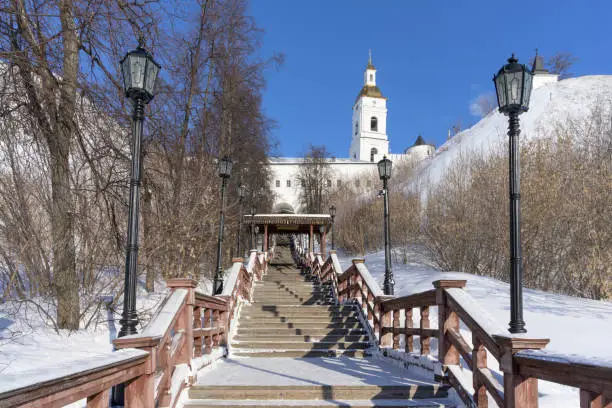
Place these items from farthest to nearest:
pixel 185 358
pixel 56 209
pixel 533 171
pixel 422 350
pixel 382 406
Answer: pixel 533 171
pixel 56 209
pixel 422 350
pixel 185 358
pixel 382 406

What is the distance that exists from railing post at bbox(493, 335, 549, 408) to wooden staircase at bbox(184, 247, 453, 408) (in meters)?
1.73

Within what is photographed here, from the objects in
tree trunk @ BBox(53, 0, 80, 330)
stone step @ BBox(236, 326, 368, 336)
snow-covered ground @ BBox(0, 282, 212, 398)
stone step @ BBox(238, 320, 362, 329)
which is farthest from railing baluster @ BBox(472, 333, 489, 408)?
tree trunk @ BBox(53, 0, 80, 330)

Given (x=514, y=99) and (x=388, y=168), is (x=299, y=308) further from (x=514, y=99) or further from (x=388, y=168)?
(x=514, y=99)

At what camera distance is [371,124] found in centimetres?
9575

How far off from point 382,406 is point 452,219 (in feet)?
53.5

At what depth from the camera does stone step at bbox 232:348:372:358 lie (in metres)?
9.26

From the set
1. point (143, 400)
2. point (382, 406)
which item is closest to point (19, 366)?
point (143, 400)

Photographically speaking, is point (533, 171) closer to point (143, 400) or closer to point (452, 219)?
point (452, 219)

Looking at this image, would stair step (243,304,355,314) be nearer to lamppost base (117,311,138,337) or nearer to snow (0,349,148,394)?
lamppost base (117,311,138,337)

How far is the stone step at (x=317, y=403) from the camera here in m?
5.60

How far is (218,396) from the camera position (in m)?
5.97

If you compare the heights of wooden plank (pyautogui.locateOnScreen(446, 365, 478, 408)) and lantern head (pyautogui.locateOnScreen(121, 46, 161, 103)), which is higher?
lantern head (pyautogui.locateOnScreen(121, 46, 161, 103))

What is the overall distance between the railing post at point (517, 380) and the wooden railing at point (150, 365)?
3.08m

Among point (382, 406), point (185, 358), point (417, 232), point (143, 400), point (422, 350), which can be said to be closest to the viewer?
point (143, 400)
